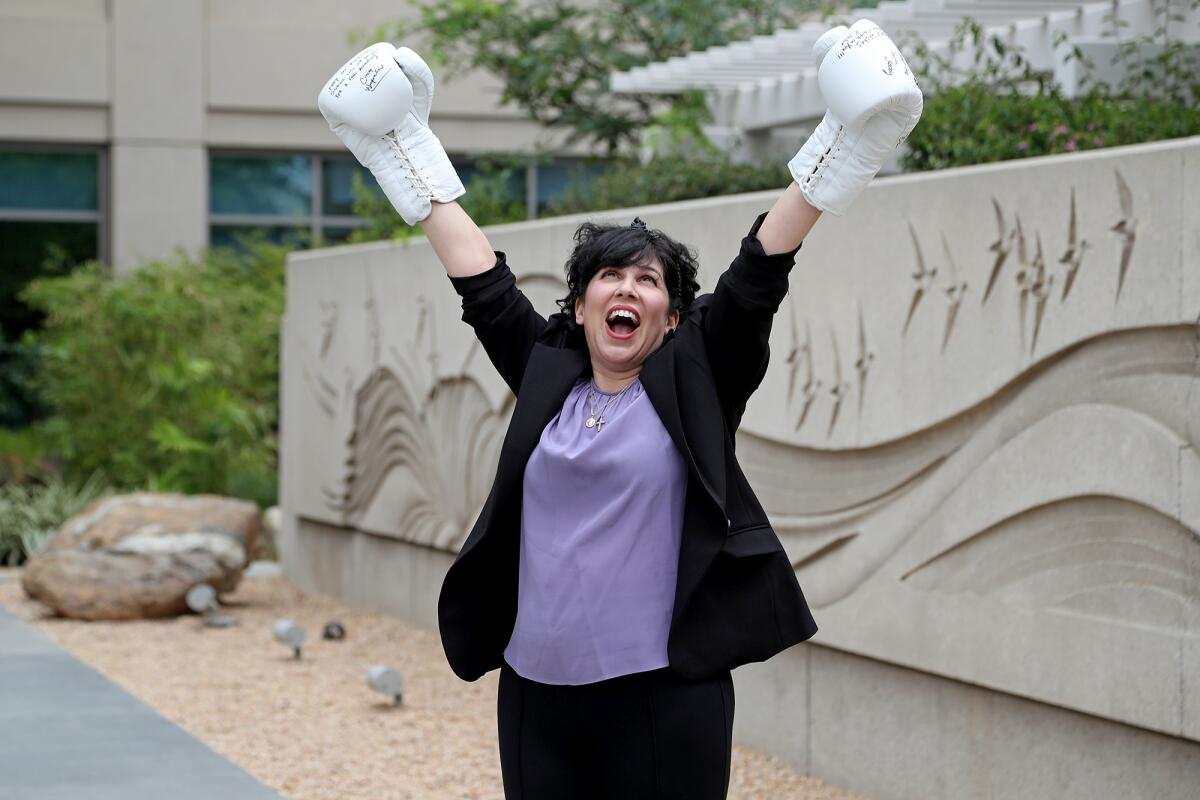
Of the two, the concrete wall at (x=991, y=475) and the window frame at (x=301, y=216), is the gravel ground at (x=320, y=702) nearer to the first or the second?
the concrete wall at (x=991, y=475)

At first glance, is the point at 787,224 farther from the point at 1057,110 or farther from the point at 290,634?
the point at 290,634

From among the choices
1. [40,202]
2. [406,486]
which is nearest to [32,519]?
[406,486]

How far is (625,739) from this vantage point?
9.10 feet

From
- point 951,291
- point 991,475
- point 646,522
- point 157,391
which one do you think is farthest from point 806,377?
point 157,391

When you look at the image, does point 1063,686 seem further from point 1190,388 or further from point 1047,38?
point 1047,38

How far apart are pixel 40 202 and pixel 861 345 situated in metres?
14.8

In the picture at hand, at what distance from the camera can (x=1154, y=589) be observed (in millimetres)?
4516

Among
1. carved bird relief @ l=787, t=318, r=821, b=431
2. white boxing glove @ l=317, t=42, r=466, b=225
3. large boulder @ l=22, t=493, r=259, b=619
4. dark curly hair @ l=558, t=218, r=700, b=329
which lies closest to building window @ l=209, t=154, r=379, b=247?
large boulder @ l=22, t=493, r=259, b=619

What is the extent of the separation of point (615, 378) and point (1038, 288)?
8.12 ft

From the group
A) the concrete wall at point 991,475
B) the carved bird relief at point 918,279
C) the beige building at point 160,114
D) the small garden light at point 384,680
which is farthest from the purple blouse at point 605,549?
the beige building at point 160,114

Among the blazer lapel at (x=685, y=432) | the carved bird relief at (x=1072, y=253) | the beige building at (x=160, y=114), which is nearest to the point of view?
the blazer lapel at (x=685, y=432)

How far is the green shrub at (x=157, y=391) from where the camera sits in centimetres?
1386

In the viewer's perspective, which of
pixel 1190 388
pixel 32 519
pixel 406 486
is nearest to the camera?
pixel 1190 388

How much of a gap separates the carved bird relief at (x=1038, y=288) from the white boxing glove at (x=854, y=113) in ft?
7.62
